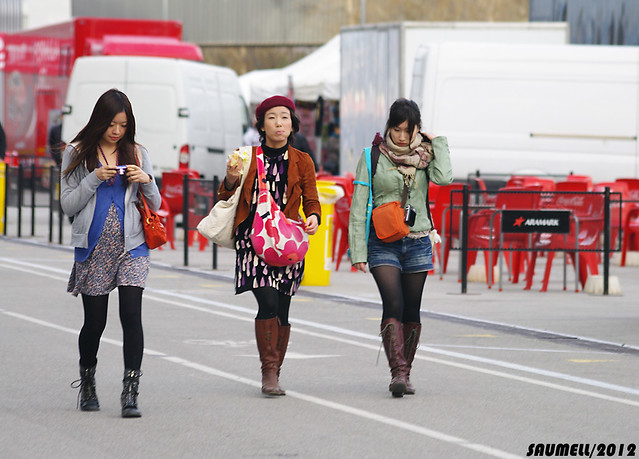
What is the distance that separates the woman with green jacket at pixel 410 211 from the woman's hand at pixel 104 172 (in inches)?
63.5

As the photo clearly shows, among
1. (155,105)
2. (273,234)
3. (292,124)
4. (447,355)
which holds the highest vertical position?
(155,105)

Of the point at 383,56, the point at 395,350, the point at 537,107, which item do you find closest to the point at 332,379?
the point at 395,350

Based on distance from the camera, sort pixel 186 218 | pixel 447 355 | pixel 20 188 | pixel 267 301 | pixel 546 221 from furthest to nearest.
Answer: pixel 20 188, pixel 186 218, pixel 546 221, pixel 447 355, pixel 267 301

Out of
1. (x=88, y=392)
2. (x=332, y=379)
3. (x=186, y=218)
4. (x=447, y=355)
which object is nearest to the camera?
(x=88, y=392)

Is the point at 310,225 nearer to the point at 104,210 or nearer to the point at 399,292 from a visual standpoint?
the point at 399,292

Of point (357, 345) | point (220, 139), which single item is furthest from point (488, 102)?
point (357, 345)

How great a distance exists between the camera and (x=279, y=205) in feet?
29.7

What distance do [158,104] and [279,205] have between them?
1624 cm

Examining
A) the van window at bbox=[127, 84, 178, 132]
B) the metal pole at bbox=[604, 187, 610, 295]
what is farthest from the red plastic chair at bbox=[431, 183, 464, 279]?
the van window at bbox=[127, 84, 178, 132]

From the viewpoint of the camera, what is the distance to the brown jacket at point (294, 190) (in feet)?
29.5

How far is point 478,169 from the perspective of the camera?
2275cm

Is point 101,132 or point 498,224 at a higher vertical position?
point 101,132

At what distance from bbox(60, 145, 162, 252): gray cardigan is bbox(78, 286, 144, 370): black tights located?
0.87ft

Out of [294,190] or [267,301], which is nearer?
[267,301]
